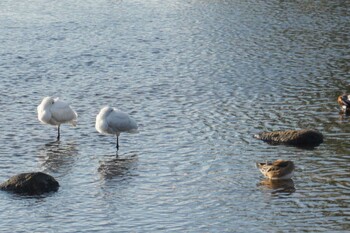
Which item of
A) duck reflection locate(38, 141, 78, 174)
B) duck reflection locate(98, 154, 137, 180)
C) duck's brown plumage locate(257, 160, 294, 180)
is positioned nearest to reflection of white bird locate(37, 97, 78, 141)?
duck reflection locate(38, 141, 78, 174)

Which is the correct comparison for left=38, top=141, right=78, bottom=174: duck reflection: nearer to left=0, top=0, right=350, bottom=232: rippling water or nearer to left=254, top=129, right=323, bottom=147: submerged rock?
left=0, top=0, right=350, bottom=232: rippling water

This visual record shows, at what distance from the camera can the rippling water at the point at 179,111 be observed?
18.3 m

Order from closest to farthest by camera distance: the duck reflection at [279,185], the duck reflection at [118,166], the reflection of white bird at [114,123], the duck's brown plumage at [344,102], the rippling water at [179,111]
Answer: the rippling water at [179,111], the duck reflection at [279,185], the duck reflection at [118,166], the reflection of white bird at [114,123], the duck's brown plumage at [344,102]

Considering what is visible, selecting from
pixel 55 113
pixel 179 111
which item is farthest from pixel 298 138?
pixel 55 113

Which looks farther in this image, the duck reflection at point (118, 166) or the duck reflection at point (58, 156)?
the duck reflection at point (58, 156)

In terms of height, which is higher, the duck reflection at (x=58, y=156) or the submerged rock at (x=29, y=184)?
the submerged rock at (x=29, y=184)

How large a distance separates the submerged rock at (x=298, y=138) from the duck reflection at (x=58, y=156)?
17.1ft

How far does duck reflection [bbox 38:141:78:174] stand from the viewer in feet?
71.5

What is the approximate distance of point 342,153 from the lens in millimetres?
22453

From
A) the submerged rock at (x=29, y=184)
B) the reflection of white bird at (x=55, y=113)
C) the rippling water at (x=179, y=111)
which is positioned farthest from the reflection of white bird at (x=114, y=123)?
the submerged rock at (x=29, y=184)

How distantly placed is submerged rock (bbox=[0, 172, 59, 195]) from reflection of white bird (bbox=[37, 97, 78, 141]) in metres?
4.99

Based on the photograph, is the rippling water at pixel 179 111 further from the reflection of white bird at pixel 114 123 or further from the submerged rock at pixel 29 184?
the reflection of white bird at pixel 114 123

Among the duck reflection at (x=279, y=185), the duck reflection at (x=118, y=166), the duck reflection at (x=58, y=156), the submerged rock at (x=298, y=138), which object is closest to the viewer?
the duck reflection at (x=279, y=185)

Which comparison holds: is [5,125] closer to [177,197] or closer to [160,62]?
[177,197]
